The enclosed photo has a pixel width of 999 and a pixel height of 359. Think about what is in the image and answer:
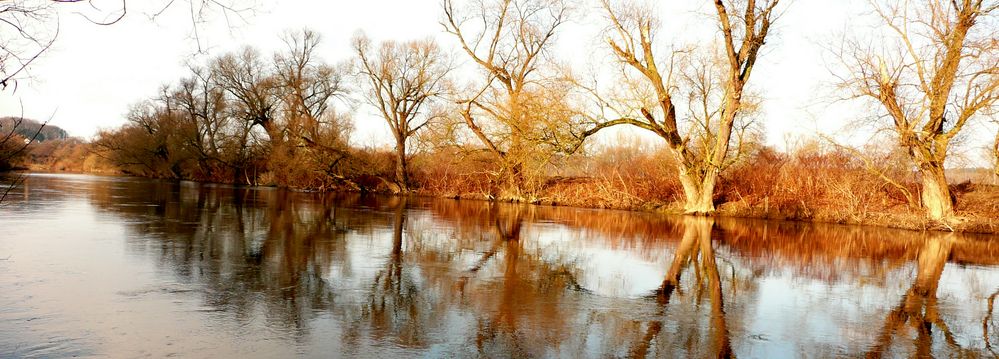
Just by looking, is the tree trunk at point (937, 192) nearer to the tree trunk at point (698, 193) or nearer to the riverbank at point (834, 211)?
the riverbank at point (834, 211)

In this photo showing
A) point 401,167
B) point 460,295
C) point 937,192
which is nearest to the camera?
point 460,295

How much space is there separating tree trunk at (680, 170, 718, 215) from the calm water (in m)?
9.73

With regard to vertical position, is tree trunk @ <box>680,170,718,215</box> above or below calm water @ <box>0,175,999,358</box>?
above

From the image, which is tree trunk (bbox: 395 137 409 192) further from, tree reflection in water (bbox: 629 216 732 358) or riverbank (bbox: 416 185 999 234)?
tree reflection in water (bbox: 629 216 732 358)

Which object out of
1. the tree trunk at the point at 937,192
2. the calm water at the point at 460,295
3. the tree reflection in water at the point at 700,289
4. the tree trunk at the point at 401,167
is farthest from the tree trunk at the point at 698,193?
the tree trunk at the point at 401,167

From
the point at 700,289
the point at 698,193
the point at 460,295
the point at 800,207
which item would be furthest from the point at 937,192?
the point at 460,295

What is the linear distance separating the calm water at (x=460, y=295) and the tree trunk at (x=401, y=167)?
24.6m

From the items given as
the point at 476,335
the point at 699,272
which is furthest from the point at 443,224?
the point at 476,335

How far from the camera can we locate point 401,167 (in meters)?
40.0

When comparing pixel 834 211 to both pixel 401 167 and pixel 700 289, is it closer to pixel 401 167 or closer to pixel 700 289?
pixel 700 289

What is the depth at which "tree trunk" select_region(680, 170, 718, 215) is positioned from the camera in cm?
2453

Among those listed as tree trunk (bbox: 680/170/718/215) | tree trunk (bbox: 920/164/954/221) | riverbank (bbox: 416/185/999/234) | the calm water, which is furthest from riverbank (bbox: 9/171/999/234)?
the calm water

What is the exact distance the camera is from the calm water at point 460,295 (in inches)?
210

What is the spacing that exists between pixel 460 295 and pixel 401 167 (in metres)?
33.2
